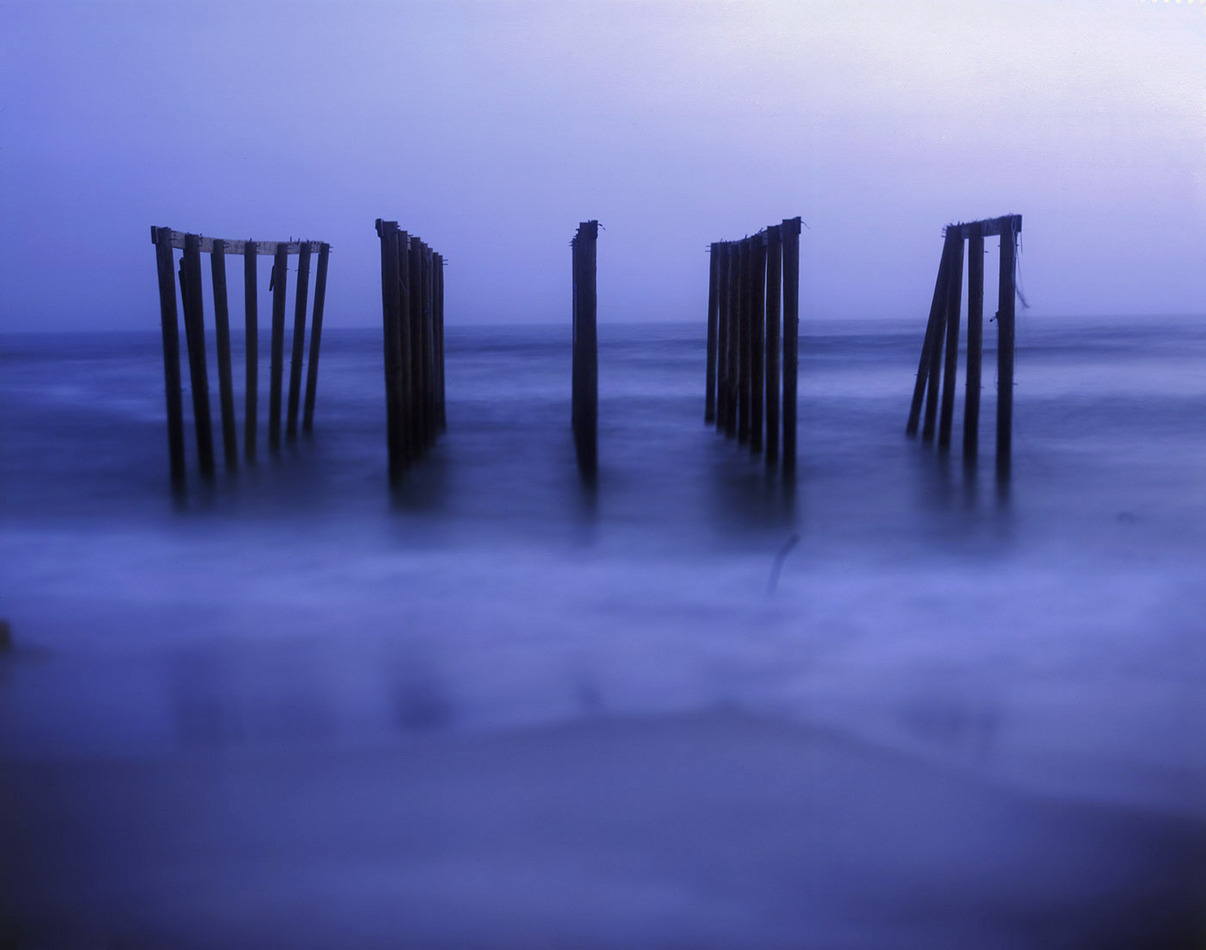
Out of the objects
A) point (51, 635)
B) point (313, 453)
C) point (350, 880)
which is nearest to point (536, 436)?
point (313, 453)

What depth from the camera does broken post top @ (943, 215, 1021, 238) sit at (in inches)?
306

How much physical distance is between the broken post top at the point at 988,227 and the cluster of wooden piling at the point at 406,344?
389 cm

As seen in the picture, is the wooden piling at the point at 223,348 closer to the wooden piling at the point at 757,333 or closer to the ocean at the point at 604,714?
the ocean at the point at 604,714

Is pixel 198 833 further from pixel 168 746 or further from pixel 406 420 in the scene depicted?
pixel 406 420

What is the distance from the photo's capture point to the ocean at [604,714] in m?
2.60

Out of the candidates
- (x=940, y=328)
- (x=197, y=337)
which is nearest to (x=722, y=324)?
(x=940, y=328)

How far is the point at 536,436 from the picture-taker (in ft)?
40.2

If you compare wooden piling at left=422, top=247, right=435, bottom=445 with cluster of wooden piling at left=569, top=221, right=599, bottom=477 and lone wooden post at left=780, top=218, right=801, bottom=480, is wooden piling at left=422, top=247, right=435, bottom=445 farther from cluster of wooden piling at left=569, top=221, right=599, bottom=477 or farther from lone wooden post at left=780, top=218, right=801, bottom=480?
lone wooden post at left=780, top=218, right=801, bottom=480

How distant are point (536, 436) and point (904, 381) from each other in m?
11.2

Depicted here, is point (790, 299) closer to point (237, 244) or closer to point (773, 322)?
point (773, 322)

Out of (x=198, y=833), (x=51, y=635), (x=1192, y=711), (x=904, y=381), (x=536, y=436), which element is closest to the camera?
(x=198, y=833)

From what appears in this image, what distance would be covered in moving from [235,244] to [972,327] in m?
5.53

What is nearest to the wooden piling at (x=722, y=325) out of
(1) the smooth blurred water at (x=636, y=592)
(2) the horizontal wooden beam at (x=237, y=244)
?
(1) the smooth blurred water at (x=636, y=592)

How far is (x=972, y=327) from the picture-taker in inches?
330
